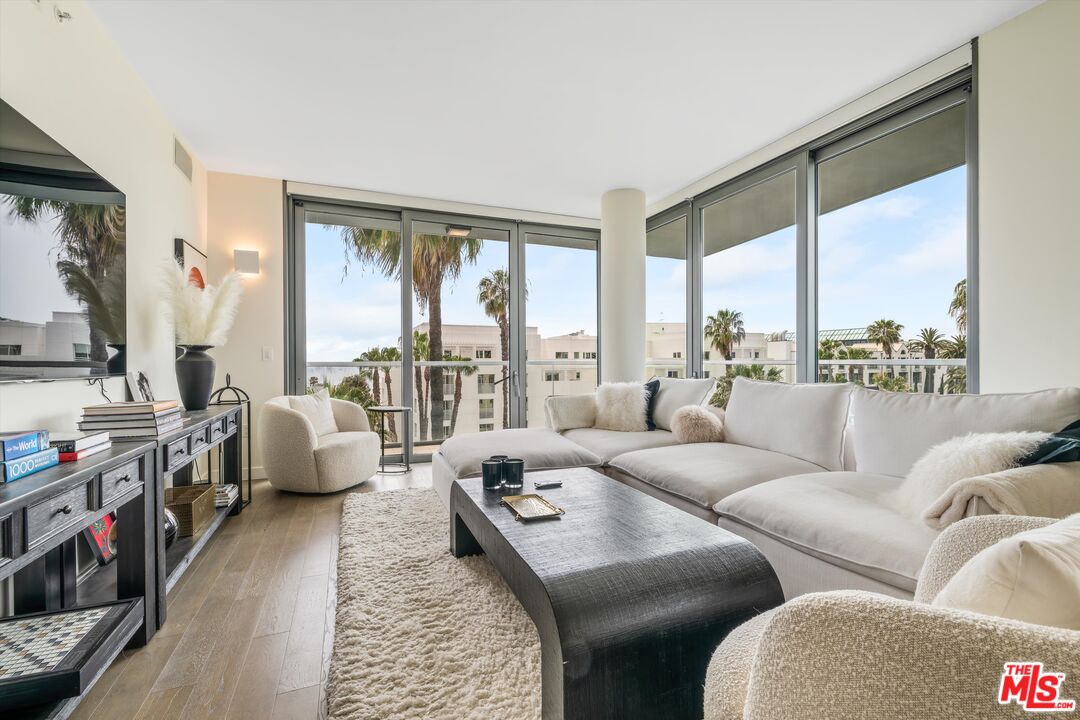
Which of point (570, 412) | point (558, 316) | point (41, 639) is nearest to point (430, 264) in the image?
point (558, 316)

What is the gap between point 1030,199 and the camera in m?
2.35

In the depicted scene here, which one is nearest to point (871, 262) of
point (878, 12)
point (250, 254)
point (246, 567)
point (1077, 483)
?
point (878, 12)

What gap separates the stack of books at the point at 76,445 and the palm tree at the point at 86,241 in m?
0.65

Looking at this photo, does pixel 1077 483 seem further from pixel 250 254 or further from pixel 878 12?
pixel 250 254

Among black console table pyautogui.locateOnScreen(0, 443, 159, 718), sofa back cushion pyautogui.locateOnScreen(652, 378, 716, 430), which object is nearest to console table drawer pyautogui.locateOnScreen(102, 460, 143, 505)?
black console table pyautogui.locateOnScreen(0, 443, 159, 718)

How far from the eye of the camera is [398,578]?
2.15m

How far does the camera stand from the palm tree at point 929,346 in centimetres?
291

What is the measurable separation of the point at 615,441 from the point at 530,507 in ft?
4.94

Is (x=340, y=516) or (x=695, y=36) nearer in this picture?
(x=695, y=36)

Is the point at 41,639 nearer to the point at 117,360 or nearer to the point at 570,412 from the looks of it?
the point at 117,360

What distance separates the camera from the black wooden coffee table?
44.7 inches

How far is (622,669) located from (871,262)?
3.22m

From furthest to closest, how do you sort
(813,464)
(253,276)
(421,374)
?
(421,374)
(253,276)
(813,464)

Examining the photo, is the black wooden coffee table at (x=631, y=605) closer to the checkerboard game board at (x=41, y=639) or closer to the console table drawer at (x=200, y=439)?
the checkerboard game board at (x=41, y=639)
